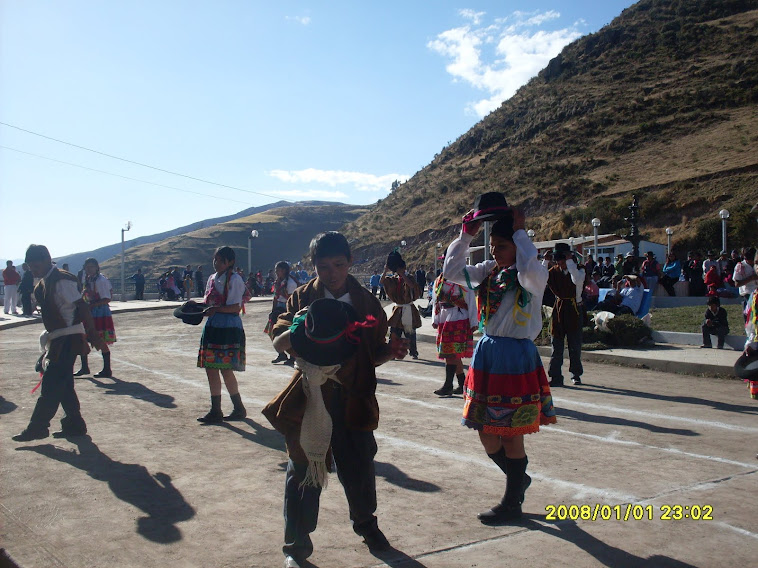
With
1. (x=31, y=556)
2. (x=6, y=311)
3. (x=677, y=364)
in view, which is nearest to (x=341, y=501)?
(x=31, y=556)

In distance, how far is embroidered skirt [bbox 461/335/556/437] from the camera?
4203mm

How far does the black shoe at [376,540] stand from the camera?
12.4 ft

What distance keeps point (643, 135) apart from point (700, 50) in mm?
16491

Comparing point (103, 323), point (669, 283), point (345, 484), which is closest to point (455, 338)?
point (345, 484)

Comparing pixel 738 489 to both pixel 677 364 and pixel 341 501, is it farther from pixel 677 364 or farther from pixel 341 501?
pixel 677 364

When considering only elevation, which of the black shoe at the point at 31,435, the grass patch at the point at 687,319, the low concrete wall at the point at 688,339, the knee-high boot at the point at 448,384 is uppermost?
the grass patch at the point at 687,319

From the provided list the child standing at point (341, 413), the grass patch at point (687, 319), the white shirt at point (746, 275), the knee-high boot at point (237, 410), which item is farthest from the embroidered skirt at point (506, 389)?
the grass patch at point (687, 319)

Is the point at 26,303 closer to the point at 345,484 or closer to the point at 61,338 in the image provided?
the point at 61,338

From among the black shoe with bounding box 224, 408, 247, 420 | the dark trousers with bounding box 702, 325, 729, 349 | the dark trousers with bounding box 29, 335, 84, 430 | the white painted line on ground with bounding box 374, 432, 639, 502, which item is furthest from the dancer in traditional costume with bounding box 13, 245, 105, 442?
the dark trousers with bounding box 702, 325, 729, 349

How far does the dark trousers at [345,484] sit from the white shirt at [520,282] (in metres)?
1.15

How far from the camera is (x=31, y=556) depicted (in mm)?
3795

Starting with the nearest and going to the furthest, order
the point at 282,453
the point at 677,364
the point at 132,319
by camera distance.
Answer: the point at 282,453 → the point at 677,364 → the point at 132,319

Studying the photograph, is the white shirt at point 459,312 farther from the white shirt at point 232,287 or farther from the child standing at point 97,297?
the child standing at point 97,297

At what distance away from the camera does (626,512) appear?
4.43 m
